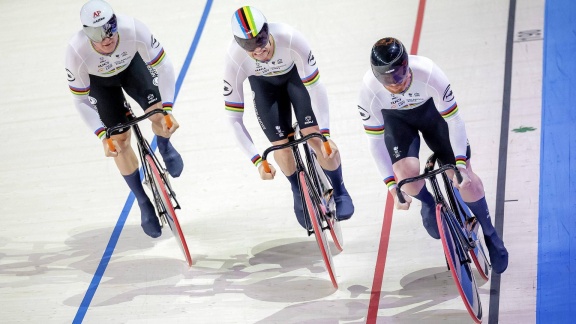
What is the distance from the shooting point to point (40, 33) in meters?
10.1

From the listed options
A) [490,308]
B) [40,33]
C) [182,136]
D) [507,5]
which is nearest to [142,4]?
[40,33]

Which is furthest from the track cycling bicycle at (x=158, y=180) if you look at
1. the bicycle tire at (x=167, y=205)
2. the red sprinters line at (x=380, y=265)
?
the red sprinters line at (x=380, y=265)

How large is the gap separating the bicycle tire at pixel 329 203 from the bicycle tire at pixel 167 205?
0.88 meters

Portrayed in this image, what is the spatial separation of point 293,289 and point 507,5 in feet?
12.2

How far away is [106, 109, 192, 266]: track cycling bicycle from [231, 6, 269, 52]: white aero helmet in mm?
762

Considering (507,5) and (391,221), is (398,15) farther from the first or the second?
(391,221)

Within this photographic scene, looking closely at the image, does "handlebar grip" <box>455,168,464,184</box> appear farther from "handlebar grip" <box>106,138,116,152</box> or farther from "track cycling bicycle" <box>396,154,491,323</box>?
"handlebar grip" <box>106,138,116,152</box>

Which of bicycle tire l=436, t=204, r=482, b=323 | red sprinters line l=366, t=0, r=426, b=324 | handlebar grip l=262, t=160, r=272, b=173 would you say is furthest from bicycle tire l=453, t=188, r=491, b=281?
handlebar grip l=262, t=160, r=272, b=173

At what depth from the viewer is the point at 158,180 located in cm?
606

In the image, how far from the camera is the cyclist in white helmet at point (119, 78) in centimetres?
596

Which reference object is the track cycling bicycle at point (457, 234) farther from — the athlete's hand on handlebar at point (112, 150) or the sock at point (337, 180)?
the athlete's hand on handlebar at point (112, 150)

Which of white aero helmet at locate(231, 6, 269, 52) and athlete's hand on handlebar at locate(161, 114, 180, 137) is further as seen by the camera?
athlete's hand on handlebar at locate(161, 114, 180, 137)

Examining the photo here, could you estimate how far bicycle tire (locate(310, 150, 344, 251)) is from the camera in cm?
591

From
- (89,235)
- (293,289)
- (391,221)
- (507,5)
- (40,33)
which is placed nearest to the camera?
(293,289)
